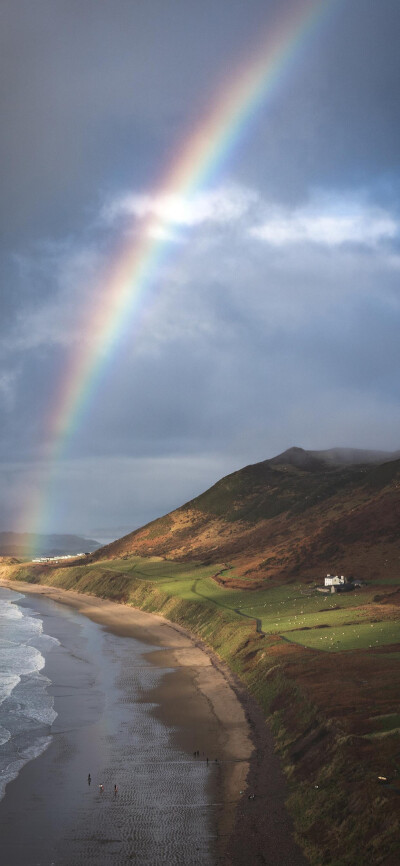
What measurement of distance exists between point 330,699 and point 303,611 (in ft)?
190

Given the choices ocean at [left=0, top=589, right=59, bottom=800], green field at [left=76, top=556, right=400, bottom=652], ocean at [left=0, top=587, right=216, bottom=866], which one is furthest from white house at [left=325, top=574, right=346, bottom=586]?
ocean at [left=0, top=587, right=216, bottom=866]

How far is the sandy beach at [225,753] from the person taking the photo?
119 feet

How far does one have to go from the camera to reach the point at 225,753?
52.1 metres

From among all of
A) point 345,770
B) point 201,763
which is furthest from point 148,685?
point 345,770

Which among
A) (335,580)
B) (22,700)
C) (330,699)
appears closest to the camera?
(330,699)

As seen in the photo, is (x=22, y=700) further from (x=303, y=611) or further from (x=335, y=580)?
(x=335, y=580)

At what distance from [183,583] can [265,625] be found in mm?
72938

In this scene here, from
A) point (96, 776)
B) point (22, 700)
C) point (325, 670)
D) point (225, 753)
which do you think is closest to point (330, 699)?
point (225, 753)

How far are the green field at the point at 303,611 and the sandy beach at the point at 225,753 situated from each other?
11030mm

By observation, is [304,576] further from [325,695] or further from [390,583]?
[325,695]

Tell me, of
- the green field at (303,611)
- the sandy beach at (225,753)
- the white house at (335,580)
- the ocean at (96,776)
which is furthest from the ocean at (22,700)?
the white house at (335,580)

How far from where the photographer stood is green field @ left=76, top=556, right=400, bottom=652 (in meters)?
77.2

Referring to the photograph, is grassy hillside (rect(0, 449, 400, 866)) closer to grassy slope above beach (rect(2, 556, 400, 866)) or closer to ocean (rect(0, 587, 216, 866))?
grassy slope above beach (rect(2, 556, 400, 866))

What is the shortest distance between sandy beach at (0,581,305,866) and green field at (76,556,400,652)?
11.0m
